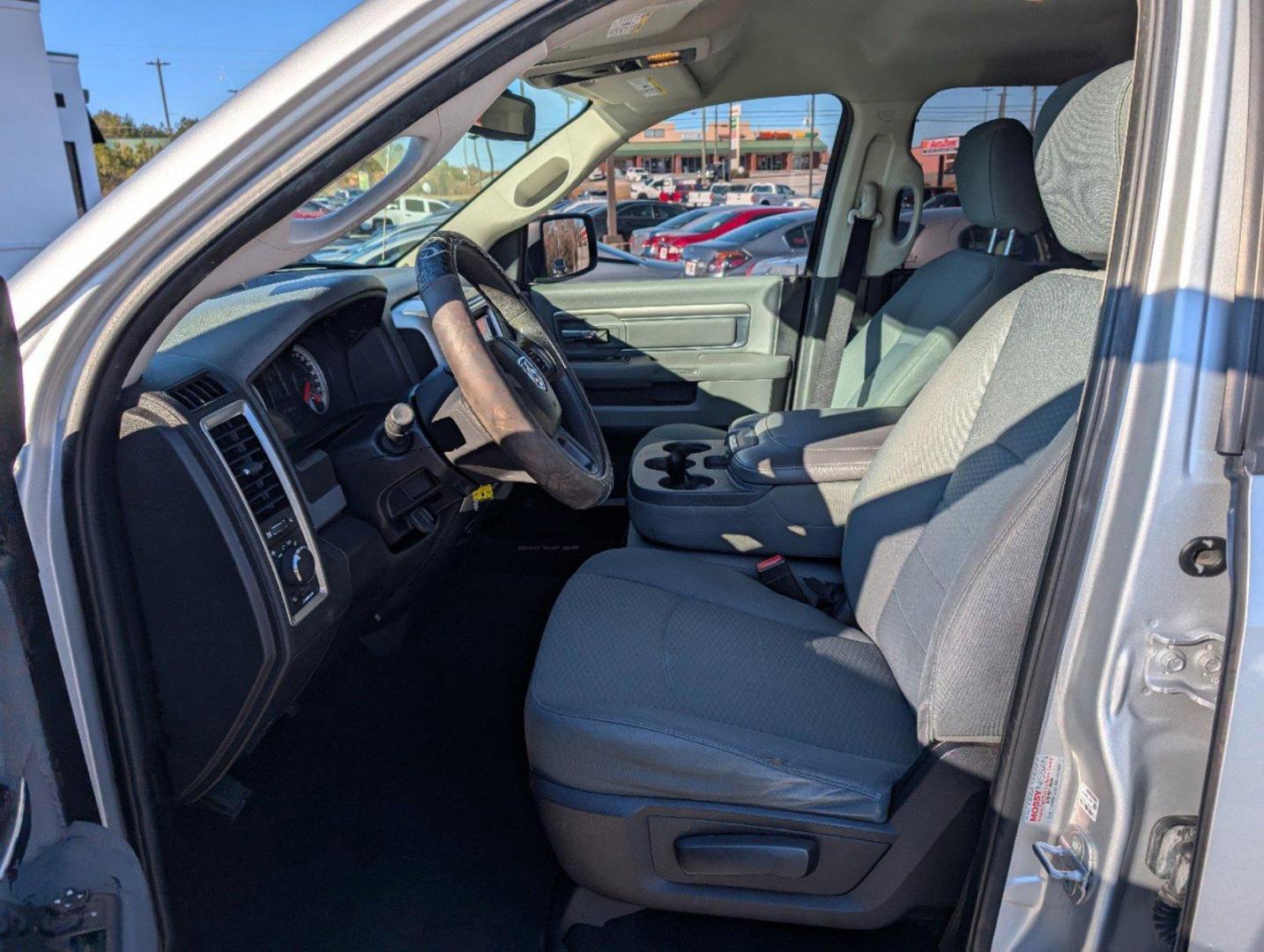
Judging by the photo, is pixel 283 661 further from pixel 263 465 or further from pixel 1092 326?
pixel 1092 326

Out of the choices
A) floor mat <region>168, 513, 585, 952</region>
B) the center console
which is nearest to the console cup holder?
the center console

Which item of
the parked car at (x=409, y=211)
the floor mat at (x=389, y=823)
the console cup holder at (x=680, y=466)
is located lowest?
the floor mat at (x=389, y=823)

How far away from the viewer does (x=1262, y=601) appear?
0.92 m

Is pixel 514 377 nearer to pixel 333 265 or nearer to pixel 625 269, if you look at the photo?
pixel 333 265

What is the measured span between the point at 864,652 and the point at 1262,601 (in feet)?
2.63

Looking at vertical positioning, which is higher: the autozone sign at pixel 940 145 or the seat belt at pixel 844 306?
the autozone sign at pixel 940 145

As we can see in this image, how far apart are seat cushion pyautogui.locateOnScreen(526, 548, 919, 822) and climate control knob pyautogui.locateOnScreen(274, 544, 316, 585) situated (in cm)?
38

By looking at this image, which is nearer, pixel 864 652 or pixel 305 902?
pixel 864 652

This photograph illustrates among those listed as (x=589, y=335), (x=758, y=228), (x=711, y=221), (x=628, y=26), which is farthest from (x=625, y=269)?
(x=711, y=221)

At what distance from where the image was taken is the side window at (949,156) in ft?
9.28

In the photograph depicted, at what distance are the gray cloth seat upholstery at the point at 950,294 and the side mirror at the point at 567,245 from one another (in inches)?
23.4

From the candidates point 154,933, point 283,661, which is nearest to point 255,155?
point 283,661

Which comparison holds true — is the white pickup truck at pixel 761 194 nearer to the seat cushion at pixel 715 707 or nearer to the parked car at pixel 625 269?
the parked car at pixel 625 269

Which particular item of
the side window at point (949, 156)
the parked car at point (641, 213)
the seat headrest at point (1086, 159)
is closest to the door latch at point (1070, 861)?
the seat headrest at point (1086, 159)
